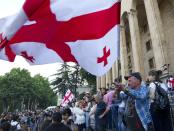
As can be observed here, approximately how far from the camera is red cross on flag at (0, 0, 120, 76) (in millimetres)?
5371

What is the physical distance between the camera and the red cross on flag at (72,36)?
5371mm

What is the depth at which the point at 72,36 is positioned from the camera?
5617mm

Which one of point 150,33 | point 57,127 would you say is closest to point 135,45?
point 150,33

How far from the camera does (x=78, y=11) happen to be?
557cm

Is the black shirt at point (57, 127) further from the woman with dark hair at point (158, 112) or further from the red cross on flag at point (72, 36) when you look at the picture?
the woman with dark hair at point (158, 112)

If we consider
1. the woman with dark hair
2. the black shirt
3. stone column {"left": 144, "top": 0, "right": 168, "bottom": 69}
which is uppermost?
stone column {"left": 144, "top": 0, "right": 168, "bottom": 69}

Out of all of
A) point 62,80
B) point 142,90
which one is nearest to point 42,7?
point 142,90

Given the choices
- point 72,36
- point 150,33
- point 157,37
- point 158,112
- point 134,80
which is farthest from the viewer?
point 150,33

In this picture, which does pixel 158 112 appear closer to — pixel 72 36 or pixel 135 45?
pixel 72 36

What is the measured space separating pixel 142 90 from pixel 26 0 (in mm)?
2596

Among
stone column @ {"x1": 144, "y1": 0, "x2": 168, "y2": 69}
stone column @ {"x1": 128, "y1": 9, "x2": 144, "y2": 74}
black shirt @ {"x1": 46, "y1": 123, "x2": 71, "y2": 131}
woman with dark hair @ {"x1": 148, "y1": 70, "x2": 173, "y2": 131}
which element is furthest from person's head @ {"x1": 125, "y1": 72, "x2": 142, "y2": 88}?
stone column @ {"x1": 128, "y1": 9, "x2": 144, "y2": 74}

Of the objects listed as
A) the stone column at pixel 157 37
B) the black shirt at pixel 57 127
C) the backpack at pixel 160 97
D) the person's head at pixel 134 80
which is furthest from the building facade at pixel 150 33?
the black shirt at pixel 57 127

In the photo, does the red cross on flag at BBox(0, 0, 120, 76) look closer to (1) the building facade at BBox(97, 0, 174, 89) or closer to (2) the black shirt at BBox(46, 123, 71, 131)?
(2) the black shirt at BBox(46, 123, 71, 131)

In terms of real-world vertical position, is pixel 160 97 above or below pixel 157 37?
below
